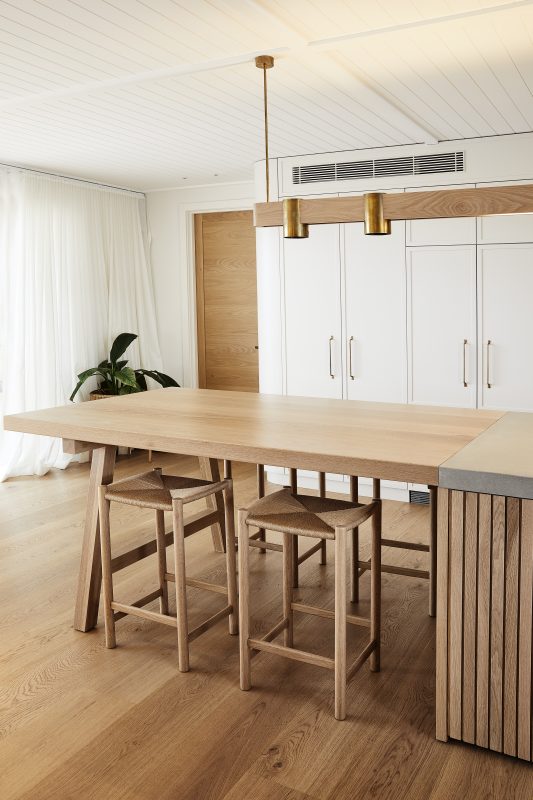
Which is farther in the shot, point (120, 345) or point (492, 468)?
point (120, 345)

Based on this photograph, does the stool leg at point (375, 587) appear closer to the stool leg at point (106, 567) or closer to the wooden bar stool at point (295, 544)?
the wooden bar stool at point (295, 544)

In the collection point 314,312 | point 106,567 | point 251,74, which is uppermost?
point 251,74

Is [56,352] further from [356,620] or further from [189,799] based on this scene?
[189,799]

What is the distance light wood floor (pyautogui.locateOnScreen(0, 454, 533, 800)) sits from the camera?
2129 millimetres

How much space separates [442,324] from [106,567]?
2.91 metres

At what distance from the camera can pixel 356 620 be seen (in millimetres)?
2803

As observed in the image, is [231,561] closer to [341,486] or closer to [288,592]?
[288,592]

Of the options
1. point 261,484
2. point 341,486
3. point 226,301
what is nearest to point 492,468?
point 261,484

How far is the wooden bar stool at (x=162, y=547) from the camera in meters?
2.78

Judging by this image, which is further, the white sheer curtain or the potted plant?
the potted plant

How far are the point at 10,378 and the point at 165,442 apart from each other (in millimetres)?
3371

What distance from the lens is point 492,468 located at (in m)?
2.17

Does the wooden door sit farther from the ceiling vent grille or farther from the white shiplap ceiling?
the white shiplap ceiling

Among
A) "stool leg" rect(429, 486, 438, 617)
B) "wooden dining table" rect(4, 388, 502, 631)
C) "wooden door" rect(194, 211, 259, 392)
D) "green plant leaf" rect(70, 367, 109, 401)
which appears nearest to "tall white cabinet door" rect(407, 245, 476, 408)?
"wooden dining table" rect(4, 388, 502, 631)
